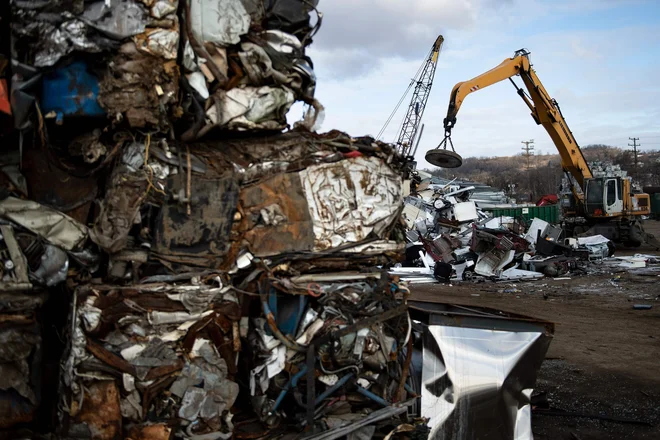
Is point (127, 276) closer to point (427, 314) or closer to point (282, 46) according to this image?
point (282, 46)

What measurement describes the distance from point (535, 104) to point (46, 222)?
59.6 feet

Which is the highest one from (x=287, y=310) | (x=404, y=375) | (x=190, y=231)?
(x=190, y=231)

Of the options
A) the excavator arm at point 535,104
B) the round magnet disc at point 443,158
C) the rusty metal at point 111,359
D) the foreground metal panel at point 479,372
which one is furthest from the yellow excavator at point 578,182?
the rusty metal at point 111,359

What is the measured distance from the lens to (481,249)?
15945 millimetres

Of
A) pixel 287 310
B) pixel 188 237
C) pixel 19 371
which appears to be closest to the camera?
pixel 19 371

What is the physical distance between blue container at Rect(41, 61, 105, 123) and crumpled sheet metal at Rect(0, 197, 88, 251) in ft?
2.04

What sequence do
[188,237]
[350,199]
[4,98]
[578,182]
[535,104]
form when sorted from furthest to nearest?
1. [578,182]
2. [535,104]
3. [350,199]
4. [188,237]
5. [4,98]

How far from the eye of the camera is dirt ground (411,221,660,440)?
19.3 ft

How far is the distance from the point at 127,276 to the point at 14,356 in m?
0.85

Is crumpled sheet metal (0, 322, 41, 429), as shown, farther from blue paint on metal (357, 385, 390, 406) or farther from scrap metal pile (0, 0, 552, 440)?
blue paint on metal (357, 385, 390, 406)

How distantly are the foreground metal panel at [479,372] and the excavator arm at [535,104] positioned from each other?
11.3 m

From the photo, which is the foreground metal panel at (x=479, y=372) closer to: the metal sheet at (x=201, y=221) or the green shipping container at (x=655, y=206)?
the metal sheet at (x=201, y=221)

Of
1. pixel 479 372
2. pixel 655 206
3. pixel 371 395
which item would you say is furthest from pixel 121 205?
pixel 655 206

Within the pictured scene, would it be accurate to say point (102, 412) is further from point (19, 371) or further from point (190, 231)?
point (190, 231)
